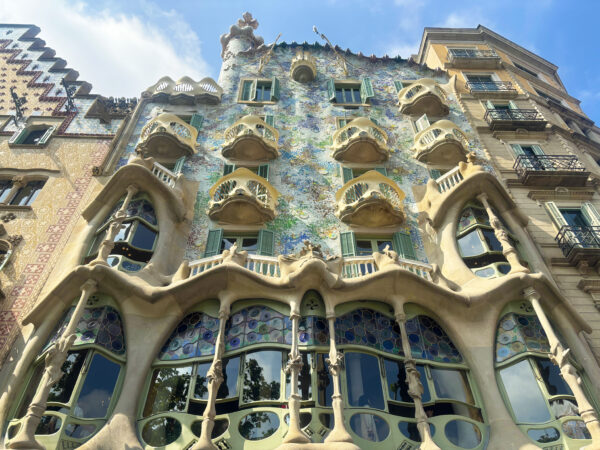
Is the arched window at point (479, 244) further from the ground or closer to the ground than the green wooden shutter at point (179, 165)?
closer to the ground

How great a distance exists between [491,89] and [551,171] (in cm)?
799

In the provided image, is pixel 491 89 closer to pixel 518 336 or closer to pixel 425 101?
pixel 425 101

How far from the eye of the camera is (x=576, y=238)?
1466cm

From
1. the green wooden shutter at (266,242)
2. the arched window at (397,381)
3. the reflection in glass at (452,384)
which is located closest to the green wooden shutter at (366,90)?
the green wooden shutter at (266,242)

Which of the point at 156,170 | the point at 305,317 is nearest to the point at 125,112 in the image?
the point at 156,170

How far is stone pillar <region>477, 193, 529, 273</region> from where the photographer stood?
1184 cm

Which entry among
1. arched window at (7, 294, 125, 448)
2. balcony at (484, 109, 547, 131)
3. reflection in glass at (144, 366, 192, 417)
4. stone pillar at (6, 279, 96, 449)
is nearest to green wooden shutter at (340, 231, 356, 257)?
reflection in glass at (144, 366, 192, 417)

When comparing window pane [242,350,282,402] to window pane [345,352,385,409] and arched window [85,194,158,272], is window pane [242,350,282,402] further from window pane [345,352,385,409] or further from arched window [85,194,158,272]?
arched window [85,194,158,272]

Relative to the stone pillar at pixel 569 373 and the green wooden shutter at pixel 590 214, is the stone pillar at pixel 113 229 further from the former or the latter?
the green wooden shutter at pixel 590 214

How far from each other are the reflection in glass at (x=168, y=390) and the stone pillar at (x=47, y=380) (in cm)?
189

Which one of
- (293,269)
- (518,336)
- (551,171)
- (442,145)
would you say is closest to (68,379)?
(293,269)

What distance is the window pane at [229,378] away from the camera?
382 inches

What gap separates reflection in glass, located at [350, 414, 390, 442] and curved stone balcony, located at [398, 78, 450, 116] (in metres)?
15.1

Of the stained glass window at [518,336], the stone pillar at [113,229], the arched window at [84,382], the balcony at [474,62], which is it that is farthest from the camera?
the balcony at [474,62]
